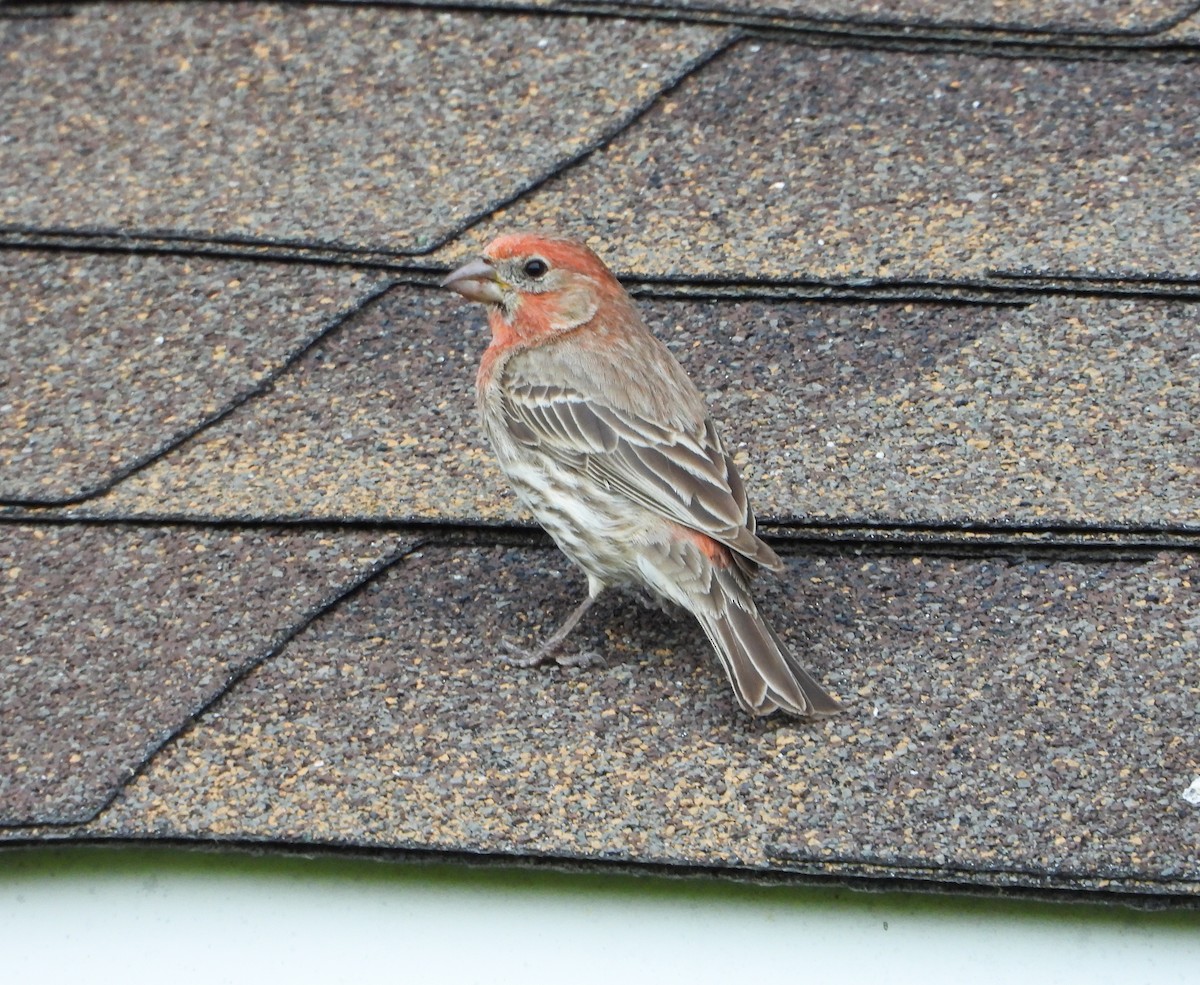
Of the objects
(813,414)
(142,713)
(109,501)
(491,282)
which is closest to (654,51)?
(491,282)

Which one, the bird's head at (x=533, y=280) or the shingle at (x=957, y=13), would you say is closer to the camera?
the bird's head at (x=533, y=280)

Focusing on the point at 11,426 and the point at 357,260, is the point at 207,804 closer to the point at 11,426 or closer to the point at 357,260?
the point at 11,426

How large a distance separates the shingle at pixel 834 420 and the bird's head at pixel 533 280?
16 cm

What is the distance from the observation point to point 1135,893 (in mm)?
3039

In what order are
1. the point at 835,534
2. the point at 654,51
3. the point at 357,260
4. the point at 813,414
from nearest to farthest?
the point at 835,534 < the point at 813,414 < the point at 357,260 < the point at 654,51

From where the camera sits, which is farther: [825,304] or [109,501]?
[825,304]

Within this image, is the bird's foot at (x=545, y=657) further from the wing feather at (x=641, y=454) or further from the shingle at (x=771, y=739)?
the wing feather at (x=641, y=454)

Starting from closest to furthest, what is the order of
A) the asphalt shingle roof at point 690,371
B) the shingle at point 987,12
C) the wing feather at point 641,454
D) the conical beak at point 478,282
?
the asphalt shingle roof at point 690,371 → the wing feather at point 641,454 → the conical beak at point 478,282 → the shingle at point 987,12

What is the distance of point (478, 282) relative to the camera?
14.3ft

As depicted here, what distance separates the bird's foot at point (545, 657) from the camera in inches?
142

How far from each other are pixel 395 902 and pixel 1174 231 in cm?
256

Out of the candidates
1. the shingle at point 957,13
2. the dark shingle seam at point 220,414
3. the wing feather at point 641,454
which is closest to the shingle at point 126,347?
the dark shingle seam at point 220,414

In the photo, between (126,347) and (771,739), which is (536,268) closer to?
(126,347)

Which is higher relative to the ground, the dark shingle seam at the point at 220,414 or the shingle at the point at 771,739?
the dark shingle seam at the point at 220,414
